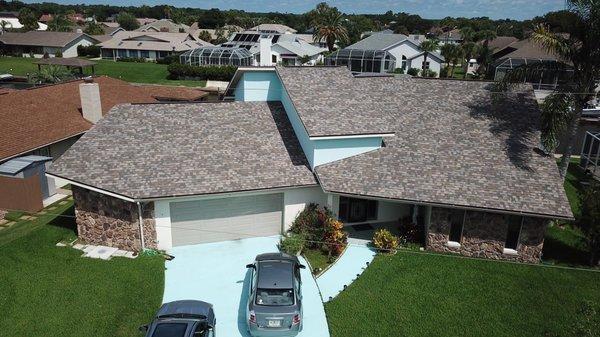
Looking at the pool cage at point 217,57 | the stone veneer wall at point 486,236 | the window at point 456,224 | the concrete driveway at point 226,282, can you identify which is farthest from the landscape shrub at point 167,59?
the window at point 456,224

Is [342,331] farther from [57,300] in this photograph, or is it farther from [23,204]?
[23,204]

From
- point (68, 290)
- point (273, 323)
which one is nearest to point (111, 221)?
point (68, 290)

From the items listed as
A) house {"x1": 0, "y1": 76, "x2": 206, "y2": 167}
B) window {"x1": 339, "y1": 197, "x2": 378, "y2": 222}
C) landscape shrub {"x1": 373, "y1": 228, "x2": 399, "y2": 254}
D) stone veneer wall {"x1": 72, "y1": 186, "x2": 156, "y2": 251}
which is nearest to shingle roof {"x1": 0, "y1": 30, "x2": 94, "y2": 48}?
house {"x1": 0, "y1": 76, "x2": 206, "y2": 167}

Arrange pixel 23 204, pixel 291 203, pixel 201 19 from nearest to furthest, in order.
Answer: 1. pixel 291 203
2. pixel 23 204
3. pixel 201 19

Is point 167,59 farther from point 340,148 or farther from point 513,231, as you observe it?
point 513,231

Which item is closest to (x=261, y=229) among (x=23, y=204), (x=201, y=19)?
(x=23, y=204)

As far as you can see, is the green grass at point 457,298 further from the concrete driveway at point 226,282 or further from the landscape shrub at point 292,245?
the landscape shrub at point 292,245
